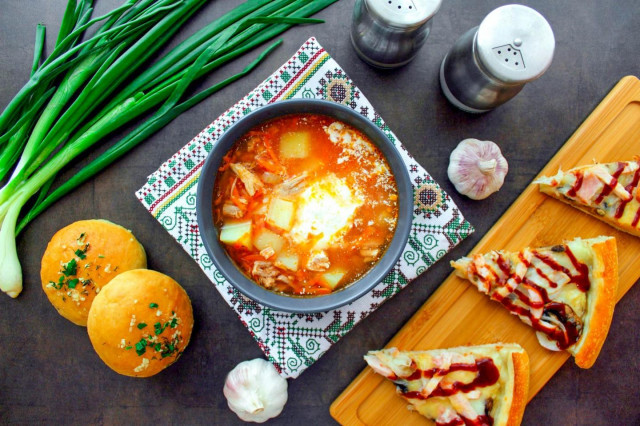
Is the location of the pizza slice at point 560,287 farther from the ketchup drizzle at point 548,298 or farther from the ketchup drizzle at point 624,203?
the ketchup drizzle at point 624,203

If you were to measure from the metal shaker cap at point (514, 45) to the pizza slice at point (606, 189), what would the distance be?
790 mm

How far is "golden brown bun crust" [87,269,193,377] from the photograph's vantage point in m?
2.69

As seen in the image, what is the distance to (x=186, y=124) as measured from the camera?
306cm

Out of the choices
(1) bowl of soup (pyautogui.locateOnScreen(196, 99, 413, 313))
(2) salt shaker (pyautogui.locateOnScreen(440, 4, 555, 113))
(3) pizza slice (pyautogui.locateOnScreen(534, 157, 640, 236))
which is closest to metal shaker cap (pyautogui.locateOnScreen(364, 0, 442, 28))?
(2) salt shaker (pyautogui.locateOnScreen(440, 4, 555, 113))

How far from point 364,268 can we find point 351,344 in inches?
27.6

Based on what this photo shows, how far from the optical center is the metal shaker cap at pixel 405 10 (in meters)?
2.40

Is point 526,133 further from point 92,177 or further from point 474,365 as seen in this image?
point 92,177

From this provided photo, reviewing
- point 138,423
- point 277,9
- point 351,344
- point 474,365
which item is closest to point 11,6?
point 277,9

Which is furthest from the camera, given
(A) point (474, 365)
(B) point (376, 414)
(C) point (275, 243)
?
(B) point (376, 414)

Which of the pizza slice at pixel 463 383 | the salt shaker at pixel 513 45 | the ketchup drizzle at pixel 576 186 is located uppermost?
the salt shaker at pixel 513 45

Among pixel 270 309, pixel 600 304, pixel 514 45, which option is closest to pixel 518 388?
pixel 600 304

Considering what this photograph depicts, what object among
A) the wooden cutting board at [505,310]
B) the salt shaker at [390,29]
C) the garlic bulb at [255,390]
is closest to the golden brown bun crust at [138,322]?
the garlic bulb at [255,390]

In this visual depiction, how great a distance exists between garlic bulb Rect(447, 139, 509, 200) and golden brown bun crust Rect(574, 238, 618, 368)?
72cm

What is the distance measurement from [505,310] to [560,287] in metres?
0.36
